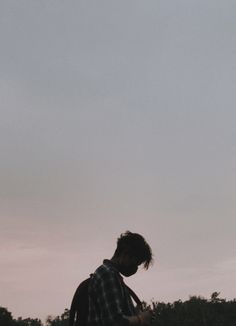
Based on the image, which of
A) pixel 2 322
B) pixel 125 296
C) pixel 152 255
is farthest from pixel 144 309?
pixel 2 322

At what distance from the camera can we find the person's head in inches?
167

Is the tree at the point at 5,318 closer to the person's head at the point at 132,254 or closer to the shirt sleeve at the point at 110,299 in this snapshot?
the person's head at the point at 132,254

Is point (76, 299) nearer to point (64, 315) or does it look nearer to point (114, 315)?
point (114, 315)

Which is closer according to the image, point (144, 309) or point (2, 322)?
point (144, 309)

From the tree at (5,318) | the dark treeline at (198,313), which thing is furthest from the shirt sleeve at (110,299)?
the dark treeline at (198,313)

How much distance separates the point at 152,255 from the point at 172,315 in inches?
4160

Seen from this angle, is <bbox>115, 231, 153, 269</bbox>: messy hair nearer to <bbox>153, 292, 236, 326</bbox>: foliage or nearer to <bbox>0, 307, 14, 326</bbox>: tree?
<bbox>0, 307, 14, 326</bbox>: tree

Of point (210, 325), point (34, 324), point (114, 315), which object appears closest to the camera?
point (114, 315)

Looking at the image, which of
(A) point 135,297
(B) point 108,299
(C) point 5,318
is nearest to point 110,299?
(B) point 108,299

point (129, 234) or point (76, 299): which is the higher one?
point (129, 234)

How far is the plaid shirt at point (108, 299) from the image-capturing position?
3.93 m

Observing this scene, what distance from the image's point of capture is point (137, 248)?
14.1 ft

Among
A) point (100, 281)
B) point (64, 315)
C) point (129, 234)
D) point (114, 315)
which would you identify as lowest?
point (114, 315)

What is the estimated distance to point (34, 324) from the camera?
185500mm
